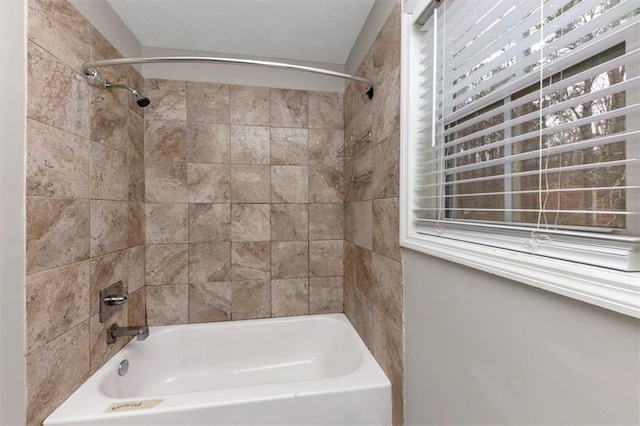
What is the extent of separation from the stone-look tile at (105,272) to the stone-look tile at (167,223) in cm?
25

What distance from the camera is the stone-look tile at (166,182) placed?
5.89 feet

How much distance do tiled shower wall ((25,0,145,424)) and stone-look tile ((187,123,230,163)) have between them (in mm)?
368

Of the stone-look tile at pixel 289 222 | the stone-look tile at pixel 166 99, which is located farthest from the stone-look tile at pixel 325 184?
the stone-look tile at pixel 166 99

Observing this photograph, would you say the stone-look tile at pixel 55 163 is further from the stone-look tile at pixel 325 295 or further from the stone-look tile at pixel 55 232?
the stone-look tile at pixel 325 295

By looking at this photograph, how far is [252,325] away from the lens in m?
1.88

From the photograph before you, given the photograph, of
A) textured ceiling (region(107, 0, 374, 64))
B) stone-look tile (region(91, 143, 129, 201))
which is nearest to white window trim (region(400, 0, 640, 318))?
textured ceiling (region(107, 0, 374, 64))

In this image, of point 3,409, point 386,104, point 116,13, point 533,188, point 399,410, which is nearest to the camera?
point 533,188

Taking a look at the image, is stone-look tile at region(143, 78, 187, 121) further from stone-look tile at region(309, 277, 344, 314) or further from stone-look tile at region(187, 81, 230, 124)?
stone-look tile at region(309, 277, 344, 314)

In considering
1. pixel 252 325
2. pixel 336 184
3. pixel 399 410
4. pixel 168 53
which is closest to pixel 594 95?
pixel 399 410

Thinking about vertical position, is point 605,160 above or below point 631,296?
above

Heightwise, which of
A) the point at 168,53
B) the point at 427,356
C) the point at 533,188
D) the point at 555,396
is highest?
the point at 168,53

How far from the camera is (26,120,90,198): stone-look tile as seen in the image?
982 mm

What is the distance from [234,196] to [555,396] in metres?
1.79

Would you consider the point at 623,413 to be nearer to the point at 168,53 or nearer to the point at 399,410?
the point at 399,410
